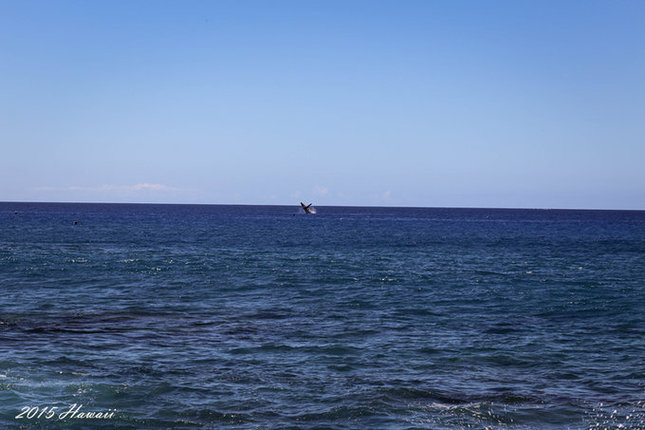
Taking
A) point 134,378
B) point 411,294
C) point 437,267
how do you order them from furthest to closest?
point 437,267, point 411,294, point 134,378

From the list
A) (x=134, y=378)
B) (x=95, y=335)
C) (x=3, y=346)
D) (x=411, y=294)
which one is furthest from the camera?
(x=411, y=294)

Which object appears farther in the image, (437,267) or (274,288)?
(437,267)

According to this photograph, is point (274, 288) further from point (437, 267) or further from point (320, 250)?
point (320, 250)

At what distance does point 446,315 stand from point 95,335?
655 inches

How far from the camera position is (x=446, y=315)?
3081 centimetres

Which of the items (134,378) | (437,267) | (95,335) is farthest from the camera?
(437,267)

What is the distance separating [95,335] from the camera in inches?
Result: 959

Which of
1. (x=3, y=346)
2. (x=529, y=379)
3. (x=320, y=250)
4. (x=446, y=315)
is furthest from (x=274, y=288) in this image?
(x=320, y=250)

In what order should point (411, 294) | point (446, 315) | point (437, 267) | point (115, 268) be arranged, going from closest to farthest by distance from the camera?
point (446, 315) → point (411, 294) → point (115, 268) → point (437, 267)

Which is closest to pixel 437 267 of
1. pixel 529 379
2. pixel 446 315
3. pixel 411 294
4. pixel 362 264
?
pixel 362 264

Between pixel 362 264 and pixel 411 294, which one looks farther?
pixel 362 264

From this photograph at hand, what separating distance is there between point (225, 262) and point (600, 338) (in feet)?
126

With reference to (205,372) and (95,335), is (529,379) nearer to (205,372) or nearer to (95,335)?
(205,372)

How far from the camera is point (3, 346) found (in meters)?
22.0
